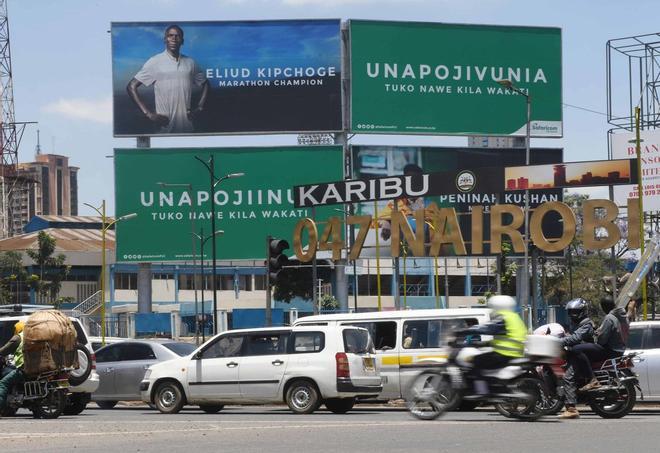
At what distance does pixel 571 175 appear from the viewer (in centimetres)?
4166

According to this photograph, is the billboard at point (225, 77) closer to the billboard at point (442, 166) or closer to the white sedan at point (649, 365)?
the billboard at point (442, 166)

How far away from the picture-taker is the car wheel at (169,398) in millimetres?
22000

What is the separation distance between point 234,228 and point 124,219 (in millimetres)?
5512

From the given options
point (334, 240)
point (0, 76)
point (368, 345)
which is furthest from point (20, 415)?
point (0, 76)

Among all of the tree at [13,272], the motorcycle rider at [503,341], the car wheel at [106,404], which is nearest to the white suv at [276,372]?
the car wheel at [106,404]

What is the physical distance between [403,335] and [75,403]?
5482mm

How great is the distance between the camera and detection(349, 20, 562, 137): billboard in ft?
208

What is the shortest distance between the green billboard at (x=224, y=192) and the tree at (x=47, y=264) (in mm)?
34432

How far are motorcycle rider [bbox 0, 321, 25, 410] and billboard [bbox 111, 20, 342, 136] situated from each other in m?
43.3

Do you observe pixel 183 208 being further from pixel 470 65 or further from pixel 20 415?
pixel 20 415

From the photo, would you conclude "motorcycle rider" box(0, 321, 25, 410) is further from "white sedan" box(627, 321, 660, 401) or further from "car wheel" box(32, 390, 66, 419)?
"white sedan" box(627, 321, 660, 401)

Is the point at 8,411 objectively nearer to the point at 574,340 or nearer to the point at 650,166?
the point at 574,340

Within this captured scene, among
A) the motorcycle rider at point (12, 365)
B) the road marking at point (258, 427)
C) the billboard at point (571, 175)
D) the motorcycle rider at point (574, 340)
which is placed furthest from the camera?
the billboard at point (571, 175)

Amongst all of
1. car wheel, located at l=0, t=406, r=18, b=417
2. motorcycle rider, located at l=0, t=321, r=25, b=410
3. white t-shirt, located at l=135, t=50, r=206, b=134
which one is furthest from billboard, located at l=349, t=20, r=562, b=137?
motorcycle rider, located at l=0, t=321, r=25, b=410
